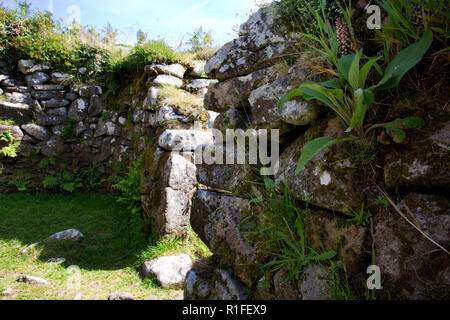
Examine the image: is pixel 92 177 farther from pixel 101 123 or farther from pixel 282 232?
pixel 282 232

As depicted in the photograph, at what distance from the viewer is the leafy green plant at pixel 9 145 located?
622 cm

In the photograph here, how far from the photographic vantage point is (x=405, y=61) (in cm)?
108

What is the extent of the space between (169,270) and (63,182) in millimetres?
4453

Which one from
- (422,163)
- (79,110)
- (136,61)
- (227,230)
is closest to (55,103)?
(79,110)

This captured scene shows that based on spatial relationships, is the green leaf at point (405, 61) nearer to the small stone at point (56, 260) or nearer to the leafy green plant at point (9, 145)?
the small stone at point (56, 260)

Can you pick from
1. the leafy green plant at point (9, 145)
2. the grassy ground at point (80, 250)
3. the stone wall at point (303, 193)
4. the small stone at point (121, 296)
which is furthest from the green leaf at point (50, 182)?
the small stone at point (121, 296)

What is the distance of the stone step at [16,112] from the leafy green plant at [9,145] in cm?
48

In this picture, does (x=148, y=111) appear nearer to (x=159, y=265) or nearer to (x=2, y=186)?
(x=159, y=265)

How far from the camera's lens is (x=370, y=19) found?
1.29m

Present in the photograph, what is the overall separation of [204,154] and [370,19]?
1.47 metres

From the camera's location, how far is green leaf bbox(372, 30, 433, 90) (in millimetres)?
1046

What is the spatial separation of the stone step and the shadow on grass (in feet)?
6.29
